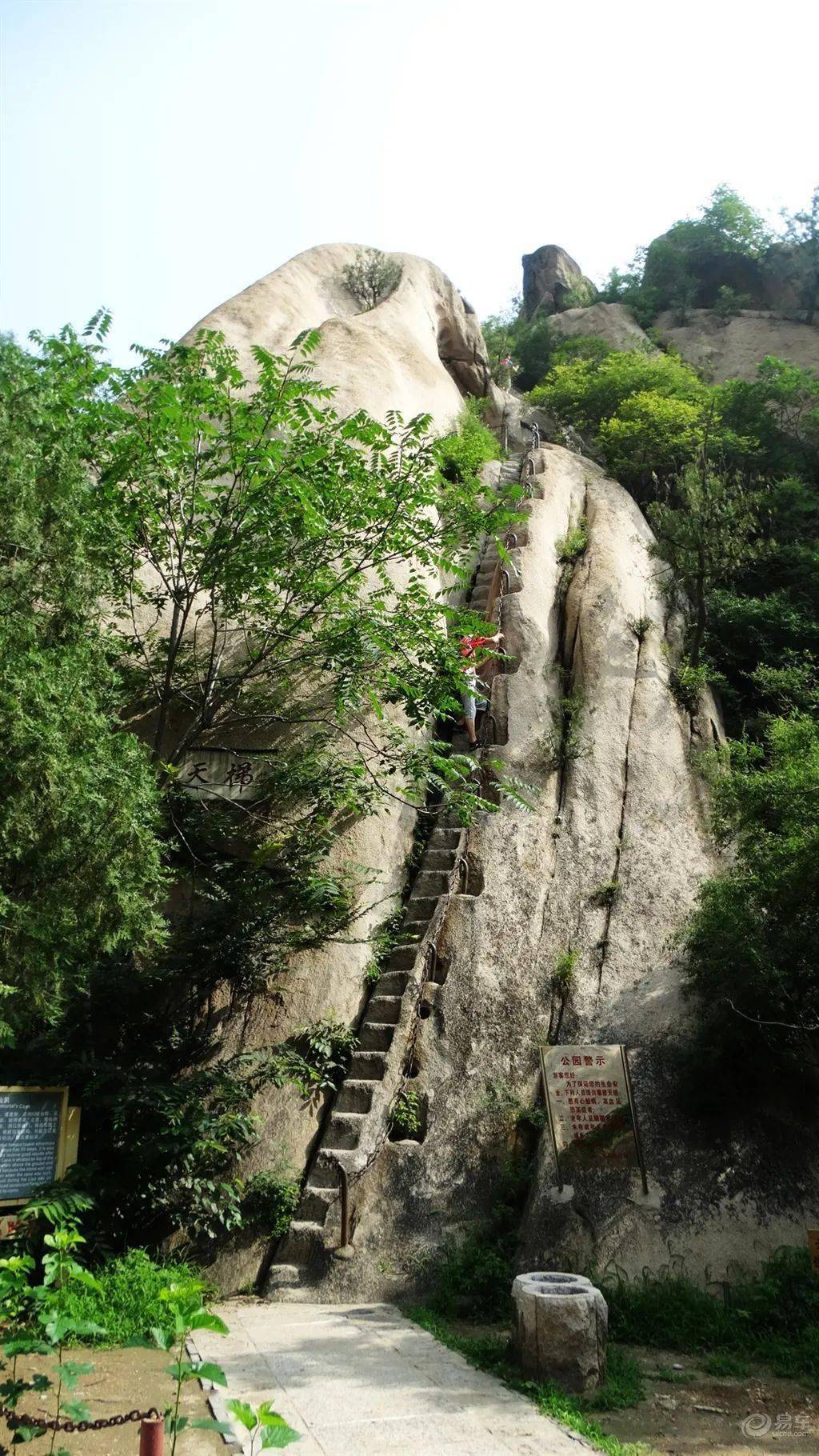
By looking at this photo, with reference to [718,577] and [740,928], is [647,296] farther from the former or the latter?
[740,928]

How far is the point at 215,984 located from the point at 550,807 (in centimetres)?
481

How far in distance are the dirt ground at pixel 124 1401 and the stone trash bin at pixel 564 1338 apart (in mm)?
2090

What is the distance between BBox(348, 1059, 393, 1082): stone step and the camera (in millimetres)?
9852

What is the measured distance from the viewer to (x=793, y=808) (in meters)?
9.45

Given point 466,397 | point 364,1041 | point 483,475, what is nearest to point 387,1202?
point 364,1041

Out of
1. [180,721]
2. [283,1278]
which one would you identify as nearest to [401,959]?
[283,1278]

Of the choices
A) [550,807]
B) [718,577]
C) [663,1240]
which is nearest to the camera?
[663,1240]

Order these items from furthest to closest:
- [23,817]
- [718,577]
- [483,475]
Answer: [483,475], [718,577], [23,817]

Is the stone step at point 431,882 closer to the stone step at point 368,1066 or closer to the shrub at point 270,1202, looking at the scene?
the stone step at point 368,1066

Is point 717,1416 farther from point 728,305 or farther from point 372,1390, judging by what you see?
point 728,305

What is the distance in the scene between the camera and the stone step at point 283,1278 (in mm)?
8289

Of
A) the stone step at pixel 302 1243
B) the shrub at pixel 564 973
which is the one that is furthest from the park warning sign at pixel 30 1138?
the shrub at pixel 564 973

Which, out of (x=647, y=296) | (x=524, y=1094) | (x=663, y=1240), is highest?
(x=647, y=296)

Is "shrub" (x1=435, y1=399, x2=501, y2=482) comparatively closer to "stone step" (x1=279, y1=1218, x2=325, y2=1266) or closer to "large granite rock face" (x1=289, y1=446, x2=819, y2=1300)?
"large granite rock face" (x1=289, y1=446, x2=819, y2=1300)
